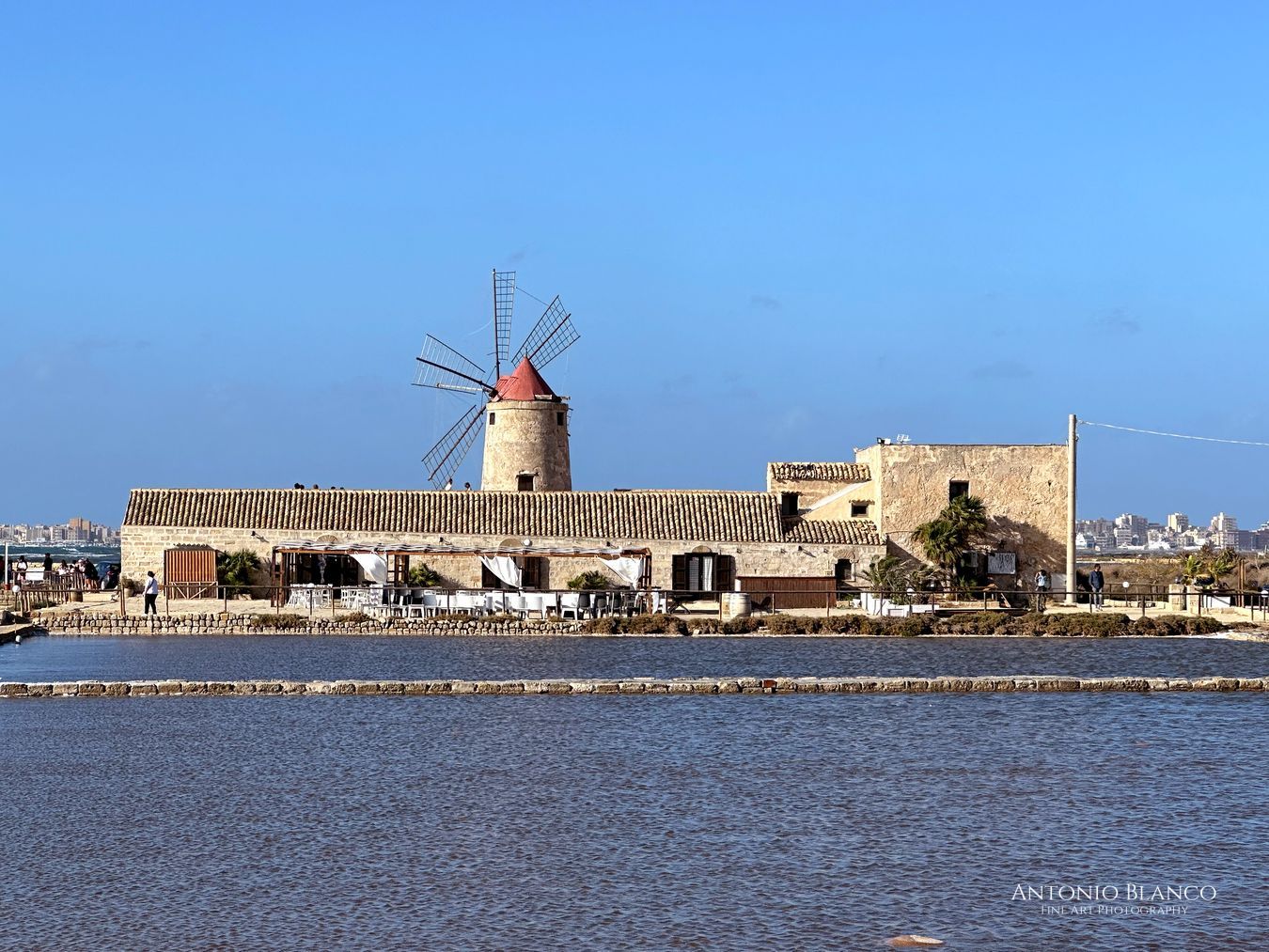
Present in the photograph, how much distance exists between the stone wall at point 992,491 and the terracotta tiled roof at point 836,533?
50cm

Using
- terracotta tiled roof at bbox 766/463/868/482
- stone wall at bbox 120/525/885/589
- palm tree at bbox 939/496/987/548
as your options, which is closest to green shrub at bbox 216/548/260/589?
stone wall at bbox 120/525/885/589

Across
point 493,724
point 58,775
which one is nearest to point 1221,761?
point 493,724

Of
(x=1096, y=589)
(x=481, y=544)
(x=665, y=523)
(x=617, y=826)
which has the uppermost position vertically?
(x=665, y=523)

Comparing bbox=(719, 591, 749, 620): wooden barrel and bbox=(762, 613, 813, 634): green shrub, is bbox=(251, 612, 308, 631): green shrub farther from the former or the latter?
bbox=(762, 613, 813, 634): green shrub

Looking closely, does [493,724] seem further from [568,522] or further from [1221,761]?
[568,522]

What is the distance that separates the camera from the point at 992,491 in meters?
37.3

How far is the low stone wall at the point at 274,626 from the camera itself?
28.5 m

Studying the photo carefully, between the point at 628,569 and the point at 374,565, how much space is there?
17.6ft

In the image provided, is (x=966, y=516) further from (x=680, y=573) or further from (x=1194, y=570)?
(x=680, y=573)

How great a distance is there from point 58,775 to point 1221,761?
9151mm

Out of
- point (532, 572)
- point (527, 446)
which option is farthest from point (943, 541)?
point (527, 446)

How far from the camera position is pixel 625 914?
27.1ft

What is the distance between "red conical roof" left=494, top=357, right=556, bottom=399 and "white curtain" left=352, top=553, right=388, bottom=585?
28.7 feet

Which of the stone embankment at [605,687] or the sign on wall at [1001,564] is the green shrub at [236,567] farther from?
the sign on wall at [1001,564]
